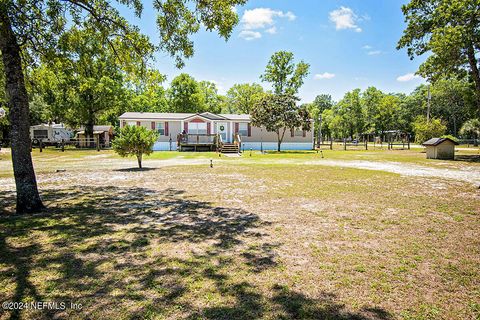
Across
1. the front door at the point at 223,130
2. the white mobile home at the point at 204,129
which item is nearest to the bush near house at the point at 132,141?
the white mobile home at the point at 204,129

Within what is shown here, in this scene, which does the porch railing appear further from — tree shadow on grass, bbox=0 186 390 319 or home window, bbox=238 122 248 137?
tree shadow on grass, bbox=0 186 390 319

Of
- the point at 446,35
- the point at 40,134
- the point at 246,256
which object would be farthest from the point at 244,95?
the point at 246,256

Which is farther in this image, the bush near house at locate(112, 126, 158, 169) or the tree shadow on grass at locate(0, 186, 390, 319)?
the bush near house at locate(112, 126, 158, 169)

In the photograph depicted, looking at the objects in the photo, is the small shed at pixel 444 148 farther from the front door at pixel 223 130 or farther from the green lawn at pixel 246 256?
the front door at pixel 223 130

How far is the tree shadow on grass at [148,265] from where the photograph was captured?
316cm

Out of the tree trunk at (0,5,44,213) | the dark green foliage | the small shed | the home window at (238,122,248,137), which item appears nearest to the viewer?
the tree trunk at (0,5,44,213)

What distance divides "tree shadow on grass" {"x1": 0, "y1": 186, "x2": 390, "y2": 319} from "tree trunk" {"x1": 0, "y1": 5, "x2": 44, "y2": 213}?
2.29ft

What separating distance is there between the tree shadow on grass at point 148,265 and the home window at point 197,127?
3126 cm

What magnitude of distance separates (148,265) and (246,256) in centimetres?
154

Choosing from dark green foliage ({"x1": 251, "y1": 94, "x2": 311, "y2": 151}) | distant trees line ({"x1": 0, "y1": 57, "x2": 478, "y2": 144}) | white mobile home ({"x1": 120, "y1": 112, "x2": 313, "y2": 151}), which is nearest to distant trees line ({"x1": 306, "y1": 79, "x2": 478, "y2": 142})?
distant trees line ({"x1": 0, "y1": 57, "x2": 478, "y2": 144})

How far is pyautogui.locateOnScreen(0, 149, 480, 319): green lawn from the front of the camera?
128 inches

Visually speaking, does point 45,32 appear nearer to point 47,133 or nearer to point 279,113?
point 279,113

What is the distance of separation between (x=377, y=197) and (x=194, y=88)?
190ft

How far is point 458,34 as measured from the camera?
69.4 feet
